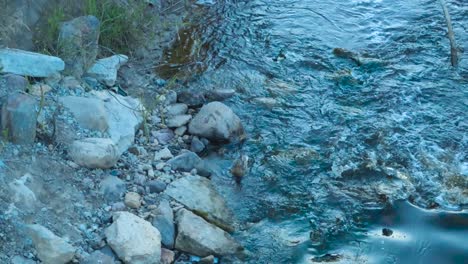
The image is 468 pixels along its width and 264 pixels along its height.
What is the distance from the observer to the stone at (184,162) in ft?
13.5

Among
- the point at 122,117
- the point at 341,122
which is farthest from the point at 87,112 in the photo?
the point at 341,122

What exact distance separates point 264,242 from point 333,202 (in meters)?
0.53

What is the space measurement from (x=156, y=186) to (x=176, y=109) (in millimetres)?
971

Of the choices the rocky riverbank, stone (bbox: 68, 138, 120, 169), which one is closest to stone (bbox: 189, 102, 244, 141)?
the rocky riverbank

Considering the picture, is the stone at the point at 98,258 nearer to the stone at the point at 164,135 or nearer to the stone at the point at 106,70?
the stone at the point at 164,135

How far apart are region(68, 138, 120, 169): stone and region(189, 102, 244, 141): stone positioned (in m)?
0.80

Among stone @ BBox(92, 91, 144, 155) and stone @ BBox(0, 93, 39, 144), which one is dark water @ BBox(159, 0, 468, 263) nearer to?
stone @ BBox(92, 91, 144, 155)

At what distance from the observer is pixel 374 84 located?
5055mm

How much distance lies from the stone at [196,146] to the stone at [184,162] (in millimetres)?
189

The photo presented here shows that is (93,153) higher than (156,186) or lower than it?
higher

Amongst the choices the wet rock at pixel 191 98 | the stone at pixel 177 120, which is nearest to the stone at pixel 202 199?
the stone at pixel 177 120

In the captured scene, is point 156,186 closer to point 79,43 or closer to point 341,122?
point 79,43

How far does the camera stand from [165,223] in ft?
11.7

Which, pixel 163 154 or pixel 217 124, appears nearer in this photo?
pixel 163 154
